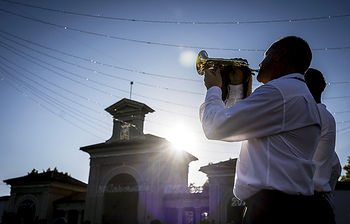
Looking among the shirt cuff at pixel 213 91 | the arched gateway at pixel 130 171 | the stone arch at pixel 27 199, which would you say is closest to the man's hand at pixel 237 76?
the shirt cuff at pixel 213 91

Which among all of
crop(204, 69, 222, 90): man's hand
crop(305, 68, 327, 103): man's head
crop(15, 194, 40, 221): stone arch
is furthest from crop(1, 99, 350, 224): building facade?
crop(204, 69, 222, 90): man's hand

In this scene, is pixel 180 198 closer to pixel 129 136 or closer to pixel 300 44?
pixel 129 136

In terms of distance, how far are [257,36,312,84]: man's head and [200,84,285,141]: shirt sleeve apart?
0.31 meters

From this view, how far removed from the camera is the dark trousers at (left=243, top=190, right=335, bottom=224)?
143 centimetres

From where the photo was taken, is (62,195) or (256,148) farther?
(62,195)

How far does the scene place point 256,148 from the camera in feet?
5.24

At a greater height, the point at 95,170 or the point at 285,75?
the point at 95,170

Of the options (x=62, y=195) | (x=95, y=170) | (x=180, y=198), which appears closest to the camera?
(x=180, y=198)

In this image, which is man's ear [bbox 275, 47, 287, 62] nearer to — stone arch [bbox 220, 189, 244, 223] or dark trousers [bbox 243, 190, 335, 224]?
dark trousers [bbox 243, 190, 335, 224]

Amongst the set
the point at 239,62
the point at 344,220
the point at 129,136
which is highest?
the point at 129,136

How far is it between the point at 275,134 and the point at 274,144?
59 millimetres

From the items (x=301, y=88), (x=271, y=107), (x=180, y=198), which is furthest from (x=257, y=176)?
(x=180, y=198)

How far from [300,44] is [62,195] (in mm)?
28968

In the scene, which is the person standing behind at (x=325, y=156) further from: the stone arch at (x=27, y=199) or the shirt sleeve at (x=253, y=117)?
the stone arch at (x=27, y=199)
